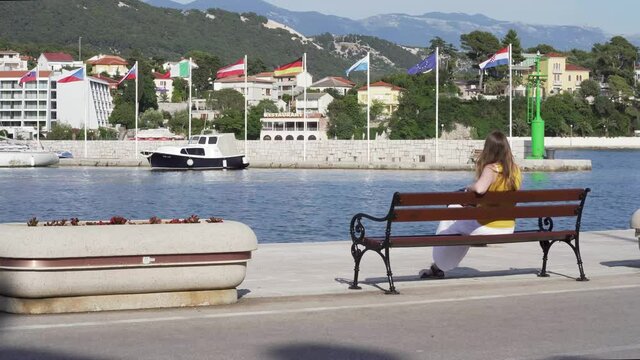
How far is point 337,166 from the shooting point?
84.2 m

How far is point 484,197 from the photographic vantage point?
33.6 ft

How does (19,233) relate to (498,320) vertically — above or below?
above

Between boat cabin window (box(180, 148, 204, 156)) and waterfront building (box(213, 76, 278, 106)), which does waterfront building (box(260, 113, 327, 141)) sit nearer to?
waterfront building (box(213, 76, 278, 106))

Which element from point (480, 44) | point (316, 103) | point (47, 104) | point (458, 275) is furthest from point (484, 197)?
point (316, 103)

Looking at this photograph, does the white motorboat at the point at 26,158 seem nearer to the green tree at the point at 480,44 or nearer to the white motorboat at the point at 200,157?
the white motorboat at the point at 200,157

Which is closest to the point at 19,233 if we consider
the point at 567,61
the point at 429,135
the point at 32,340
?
the point at 32,340

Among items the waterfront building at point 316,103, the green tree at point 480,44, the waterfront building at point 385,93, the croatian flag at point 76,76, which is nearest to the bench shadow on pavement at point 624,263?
the croatian flag at point 76,76

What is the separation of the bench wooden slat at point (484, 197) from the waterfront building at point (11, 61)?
183030 mm

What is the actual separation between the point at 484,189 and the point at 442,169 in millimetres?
70710

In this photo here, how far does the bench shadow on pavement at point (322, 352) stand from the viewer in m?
7.14

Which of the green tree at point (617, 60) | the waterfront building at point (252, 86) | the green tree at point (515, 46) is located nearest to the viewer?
the green tree at point (515, 46)

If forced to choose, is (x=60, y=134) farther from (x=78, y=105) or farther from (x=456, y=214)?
(x=456, y=214)

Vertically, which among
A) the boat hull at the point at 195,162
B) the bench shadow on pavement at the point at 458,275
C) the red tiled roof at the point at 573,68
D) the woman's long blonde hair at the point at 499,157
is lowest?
the boat hull at the point at 195,162

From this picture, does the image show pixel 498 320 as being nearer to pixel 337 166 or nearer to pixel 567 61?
pixel 337 166
